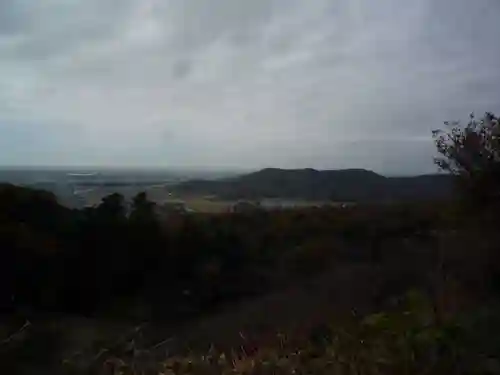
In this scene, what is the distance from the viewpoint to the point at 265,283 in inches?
442

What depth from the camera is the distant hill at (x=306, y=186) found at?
10430mm

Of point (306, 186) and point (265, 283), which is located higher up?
point (306, 186)

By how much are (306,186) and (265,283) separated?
1927 millimetres

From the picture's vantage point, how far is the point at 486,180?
7.03 meters

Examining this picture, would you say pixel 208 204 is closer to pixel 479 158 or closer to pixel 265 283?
pixel 265 283

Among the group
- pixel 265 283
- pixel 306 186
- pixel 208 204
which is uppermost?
pixel 306 186

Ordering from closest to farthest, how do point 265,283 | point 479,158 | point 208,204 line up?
point 479,158, point 265,283, point 208,204

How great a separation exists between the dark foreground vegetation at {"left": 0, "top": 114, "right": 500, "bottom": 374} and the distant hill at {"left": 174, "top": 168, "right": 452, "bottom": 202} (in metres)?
0.36

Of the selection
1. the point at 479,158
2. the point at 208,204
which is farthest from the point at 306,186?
the point at 479,158

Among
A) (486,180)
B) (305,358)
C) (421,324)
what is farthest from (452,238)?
(305,358)

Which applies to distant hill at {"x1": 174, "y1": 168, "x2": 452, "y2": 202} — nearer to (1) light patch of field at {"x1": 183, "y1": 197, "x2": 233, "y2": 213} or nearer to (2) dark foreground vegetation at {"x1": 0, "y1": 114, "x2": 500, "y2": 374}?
(1) light patch of field at {"x1": 183, "y1": 197, "x2": 233, "y2": 213}

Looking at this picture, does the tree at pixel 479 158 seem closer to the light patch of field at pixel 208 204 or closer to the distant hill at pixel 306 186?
the distant hill at pixel 306 186

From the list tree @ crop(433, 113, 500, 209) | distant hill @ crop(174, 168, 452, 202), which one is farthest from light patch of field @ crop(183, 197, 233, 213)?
tree @ crop(433, 113, 500, 209)

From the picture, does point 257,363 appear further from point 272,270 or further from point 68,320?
point 272,270
